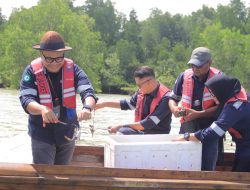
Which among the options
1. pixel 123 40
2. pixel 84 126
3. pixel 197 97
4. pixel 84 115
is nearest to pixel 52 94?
pixel 84 115

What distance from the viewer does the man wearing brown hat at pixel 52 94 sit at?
4230 millimetres

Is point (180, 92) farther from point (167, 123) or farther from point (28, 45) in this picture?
point (28, 45)

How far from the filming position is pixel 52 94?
435cm

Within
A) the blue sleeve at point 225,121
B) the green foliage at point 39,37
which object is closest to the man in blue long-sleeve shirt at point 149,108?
the blue sleeve at point 225,121

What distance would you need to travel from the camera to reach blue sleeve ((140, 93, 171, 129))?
5590mm

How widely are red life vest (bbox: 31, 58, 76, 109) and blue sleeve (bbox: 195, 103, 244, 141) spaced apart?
1.20m

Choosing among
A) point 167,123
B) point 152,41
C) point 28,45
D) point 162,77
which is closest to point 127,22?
point 152,41

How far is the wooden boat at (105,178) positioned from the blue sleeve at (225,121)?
337 millimetres

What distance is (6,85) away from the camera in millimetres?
52906

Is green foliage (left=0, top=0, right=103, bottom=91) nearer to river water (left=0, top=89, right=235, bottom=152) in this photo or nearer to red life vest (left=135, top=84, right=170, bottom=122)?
river water (left=0, top=89, right=235, bottom=152)

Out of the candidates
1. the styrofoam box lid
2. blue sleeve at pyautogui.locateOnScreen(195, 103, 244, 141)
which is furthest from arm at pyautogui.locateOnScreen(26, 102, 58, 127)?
Result: blue sleeve at pyautogui.locateOnScreen(195, 103, 244, 141)

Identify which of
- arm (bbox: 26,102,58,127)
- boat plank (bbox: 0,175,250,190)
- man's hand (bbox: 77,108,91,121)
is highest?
arm (bbox: 26,102,58,127)

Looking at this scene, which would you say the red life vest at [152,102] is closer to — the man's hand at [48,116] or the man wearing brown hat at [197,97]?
the man wearing brown hat at [197,97]

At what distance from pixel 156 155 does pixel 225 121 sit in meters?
0.67
